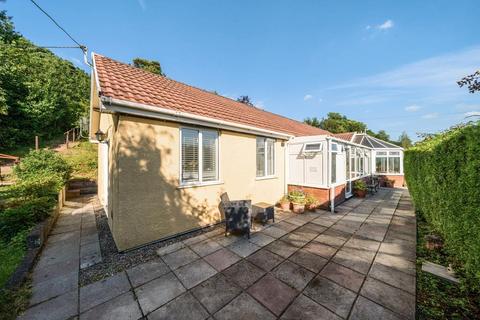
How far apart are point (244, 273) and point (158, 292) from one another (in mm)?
1548

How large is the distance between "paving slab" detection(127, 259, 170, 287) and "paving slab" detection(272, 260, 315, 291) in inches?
88.7

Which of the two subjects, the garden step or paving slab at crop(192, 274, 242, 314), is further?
the garden step

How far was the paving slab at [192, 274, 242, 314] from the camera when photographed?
9.25 feet

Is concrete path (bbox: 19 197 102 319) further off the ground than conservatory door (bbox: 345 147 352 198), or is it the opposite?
conservatory door (bbox: 345 147 352 198)

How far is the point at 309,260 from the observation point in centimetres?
409

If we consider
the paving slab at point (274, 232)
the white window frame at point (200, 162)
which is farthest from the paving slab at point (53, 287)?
the paving slab at point (274, 232)

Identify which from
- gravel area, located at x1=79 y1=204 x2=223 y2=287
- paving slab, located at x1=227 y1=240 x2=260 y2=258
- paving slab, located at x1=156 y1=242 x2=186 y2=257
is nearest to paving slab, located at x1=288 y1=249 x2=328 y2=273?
paving slab, located at x1=227 y1=240 x2=260 y2=258

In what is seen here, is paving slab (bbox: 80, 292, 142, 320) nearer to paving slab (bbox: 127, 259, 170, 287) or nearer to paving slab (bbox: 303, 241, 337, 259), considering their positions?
paving slab (bbox: 127, 259, 170, 287)

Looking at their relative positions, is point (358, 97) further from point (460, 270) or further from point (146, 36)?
point (146, 36)

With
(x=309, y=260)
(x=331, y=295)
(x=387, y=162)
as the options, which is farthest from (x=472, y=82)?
(x=387, y=162)

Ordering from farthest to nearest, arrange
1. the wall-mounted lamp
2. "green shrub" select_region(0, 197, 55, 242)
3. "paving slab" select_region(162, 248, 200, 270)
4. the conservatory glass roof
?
the conservatory glass roof → the wall-mounted lamp → "green shrub" select_region(0, 197, 55, 242) → "paving slab" select_region(162, 248, 200, 270)

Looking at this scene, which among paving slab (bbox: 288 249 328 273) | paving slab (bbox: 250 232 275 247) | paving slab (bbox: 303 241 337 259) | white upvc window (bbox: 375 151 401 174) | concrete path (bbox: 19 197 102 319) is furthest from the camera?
white upvc window (bbox: 375 151 401 174)

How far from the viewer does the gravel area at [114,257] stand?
3.61 m

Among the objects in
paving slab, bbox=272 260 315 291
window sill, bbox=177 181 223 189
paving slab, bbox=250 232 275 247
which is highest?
window sill, bbox=177 181 223 189
